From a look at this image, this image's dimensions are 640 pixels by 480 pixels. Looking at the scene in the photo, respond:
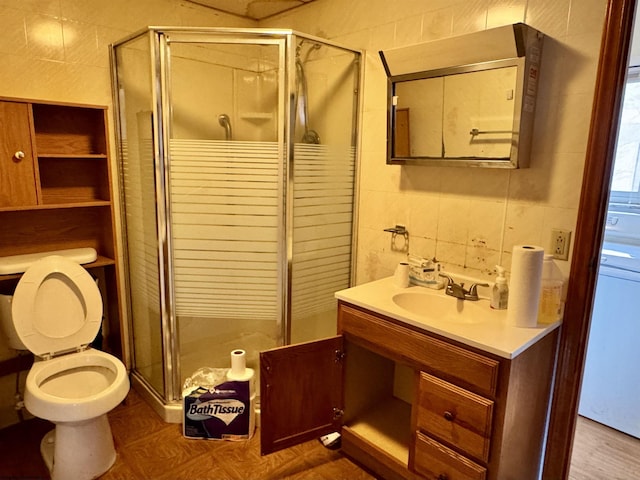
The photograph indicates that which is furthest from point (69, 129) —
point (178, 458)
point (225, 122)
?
point (178, 458)

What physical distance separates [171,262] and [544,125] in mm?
1782

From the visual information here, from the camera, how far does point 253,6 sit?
2.60 meters

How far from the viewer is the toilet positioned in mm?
1763

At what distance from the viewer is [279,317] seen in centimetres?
222

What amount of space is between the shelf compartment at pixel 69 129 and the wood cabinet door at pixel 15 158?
21cm

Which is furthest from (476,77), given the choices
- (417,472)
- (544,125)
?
(417,472)

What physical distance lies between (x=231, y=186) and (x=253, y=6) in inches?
50.2

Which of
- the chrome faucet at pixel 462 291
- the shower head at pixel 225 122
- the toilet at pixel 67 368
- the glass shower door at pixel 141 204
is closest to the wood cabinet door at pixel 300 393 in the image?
the chrome faucet at pixel 462 291

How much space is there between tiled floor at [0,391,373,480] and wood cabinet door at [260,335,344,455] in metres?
0.19

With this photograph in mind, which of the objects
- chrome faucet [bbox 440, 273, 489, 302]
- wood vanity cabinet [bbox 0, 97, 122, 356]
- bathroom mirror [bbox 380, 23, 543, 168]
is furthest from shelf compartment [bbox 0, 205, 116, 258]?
chrome faucet [bbox 440, 273, 489, 302]

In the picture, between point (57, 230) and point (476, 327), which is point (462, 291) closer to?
point (476, 327)

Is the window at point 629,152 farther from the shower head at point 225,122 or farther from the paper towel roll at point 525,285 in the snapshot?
the shower head at point 225,122

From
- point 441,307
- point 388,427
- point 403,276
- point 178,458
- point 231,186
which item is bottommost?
point 178,458

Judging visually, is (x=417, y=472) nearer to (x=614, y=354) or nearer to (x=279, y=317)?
(x=279, y=317)
